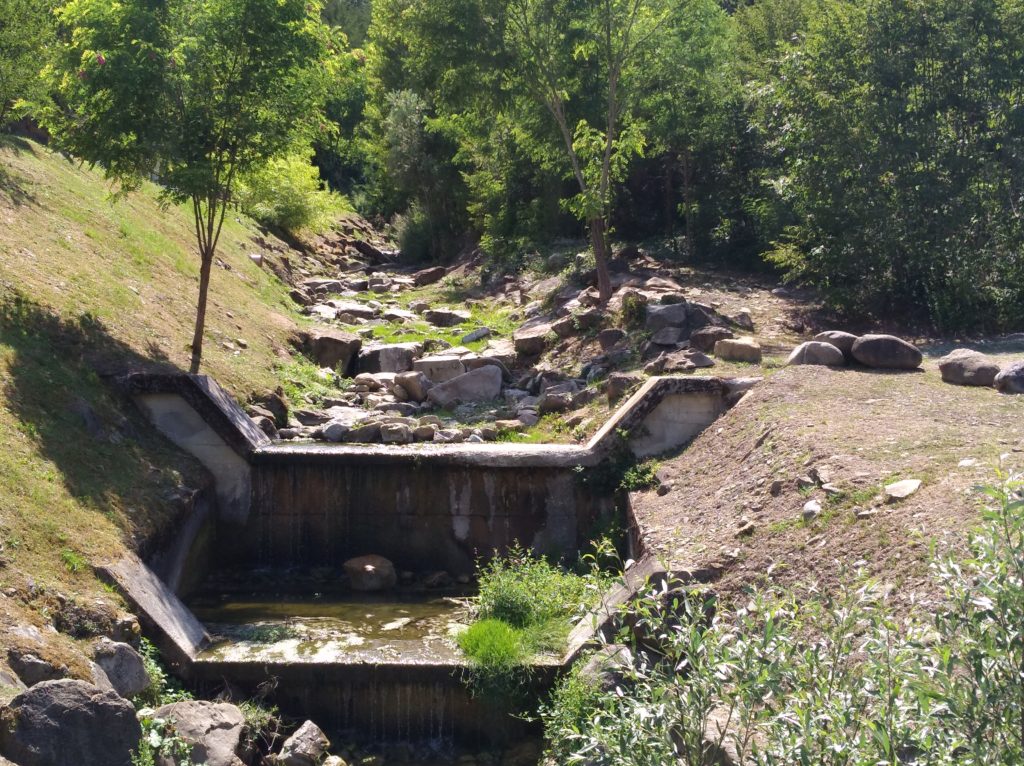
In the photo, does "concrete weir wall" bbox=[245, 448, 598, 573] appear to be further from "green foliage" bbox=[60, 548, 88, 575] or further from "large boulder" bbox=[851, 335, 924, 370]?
"green foliage" bbox=[60, 548, 88, 575]

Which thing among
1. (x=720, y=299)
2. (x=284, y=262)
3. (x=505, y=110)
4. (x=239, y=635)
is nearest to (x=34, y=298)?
(x=239, y=635)

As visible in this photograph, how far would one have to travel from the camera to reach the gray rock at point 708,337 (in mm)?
14305

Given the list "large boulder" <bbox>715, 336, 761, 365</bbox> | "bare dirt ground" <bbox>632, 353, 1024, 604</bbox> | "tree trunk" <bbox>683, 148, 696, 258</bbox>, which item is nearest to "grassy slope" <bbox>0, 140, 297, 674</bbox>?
"bare dirt ground" <bbox>632, 353, 1024, 604</bbox>

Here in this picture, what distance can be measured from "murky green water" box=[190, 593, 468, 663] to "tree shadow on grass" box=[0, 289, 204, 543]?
3.98 ft

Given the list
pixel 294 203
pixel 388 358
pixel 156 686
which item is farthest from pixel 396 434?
pixel 294 203

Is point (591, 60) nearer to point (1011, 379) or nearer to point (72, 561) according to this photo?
→ point (1011, 379)

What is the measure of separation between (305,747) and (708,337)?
27.0 ft

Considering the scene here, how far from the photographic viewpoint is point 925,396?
1102 cm

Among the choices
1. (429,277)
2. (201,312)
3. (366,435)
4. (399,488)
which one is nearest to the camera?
(399,488)

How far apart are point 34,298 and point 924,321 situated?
471 inches

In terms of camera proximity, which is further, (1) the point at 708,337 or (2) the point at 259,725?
(1) the point at 708,337

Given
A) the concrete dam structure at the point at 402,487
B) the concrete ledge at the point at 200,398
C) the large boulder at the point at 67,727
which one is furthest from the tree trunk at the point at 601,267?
the large boulder at the point at 67,727

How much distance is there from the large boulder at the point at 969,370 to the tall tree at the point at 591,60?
261 inches

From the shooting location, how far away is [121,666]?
25.5 feet
